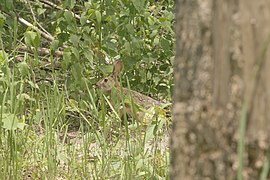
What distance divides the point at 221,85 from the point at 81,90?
390 cm

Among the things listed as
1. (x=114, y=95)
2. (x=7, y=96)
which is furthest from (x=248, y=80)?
(x=114, y=95)

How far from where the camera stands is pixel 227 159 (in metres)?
1.71

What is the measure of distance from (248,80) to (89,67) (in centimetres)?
452

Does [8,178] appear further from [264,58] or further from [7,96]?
[264,58]

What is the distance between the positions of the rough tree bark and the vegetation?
184 cm

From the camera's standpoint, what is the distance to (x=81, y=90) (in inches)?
219

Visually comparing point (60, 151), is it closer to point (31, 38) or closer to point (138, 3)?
point (31, 38)

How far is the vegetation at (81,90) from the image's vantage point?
12.8ft

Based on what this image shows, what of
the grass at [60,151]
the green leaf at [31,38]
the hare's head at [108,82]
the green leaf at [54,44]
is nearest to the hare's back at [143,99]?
the hare's head at [108,82]

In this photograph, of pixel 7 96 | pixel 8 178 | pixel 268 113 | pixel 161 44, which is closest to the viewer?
pixel 268 113

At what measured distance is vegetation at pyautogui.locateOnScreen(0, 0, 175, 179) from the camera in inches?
154

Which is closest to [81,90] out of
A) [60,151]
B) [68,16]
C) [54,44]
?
[54,44]

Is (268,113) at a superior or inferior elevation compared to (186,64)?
inferior

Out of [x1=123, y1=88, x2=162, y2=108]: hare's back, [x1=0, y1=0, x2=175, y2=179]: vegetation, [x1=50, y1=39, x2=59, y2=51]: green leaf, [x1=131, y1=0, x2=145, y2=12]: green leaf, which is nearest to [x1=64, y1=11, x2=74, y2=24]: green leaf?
[x1=0, y1=0, x2=175, y2=179]: vegetation
